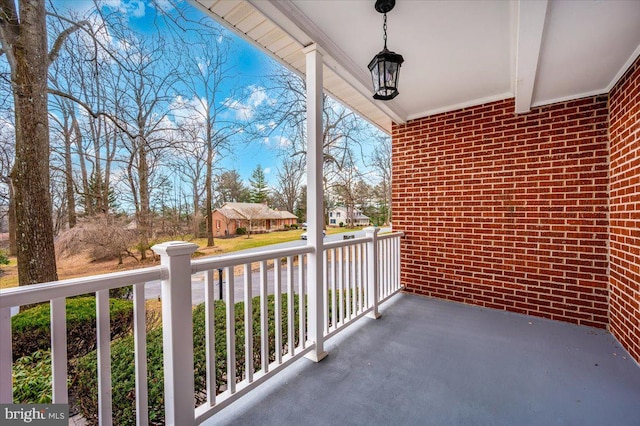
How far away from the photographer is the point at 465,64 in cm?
254

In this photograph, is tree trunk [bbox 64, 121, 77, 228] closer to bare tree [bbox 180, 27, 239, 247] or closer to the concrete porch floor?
bare tree [bbox 180, 27, 239, 247]

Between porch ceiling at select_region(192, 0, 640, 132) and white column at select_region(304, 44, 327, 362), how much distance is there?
0.90 feet

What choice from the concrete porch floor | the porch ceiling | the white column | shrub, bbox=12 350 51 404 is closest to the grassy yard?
the white column

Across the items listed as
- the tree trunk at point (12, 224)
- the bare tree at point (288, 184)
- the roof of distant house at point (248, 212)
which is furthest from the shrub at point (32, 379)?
the bare tree at point (288, 184)

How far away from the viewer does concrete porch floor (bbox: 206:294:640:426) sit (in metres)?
1.66

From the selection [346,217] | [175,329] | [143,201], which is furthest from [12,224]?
[346,217]

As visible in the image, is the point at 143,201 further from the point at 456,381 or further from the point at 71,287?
the point at 456,381

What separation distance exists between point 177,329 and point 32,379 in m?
0.89

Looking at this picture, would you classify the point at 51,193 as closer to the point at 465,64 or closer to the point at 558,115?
the point at 465,64

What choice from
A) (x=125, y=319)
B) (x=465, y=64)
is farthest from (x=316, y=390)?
(x=465, y=64)

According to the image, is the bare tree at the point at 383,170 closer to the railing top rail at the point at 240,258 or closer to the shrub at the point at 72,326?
the railing top rail at the point at 240,258

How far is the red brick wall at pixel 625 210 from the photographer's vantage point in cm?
222

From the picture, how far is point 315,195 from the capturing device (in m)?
2.21

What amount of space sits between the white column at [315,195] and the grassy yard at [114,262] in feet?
1.12
